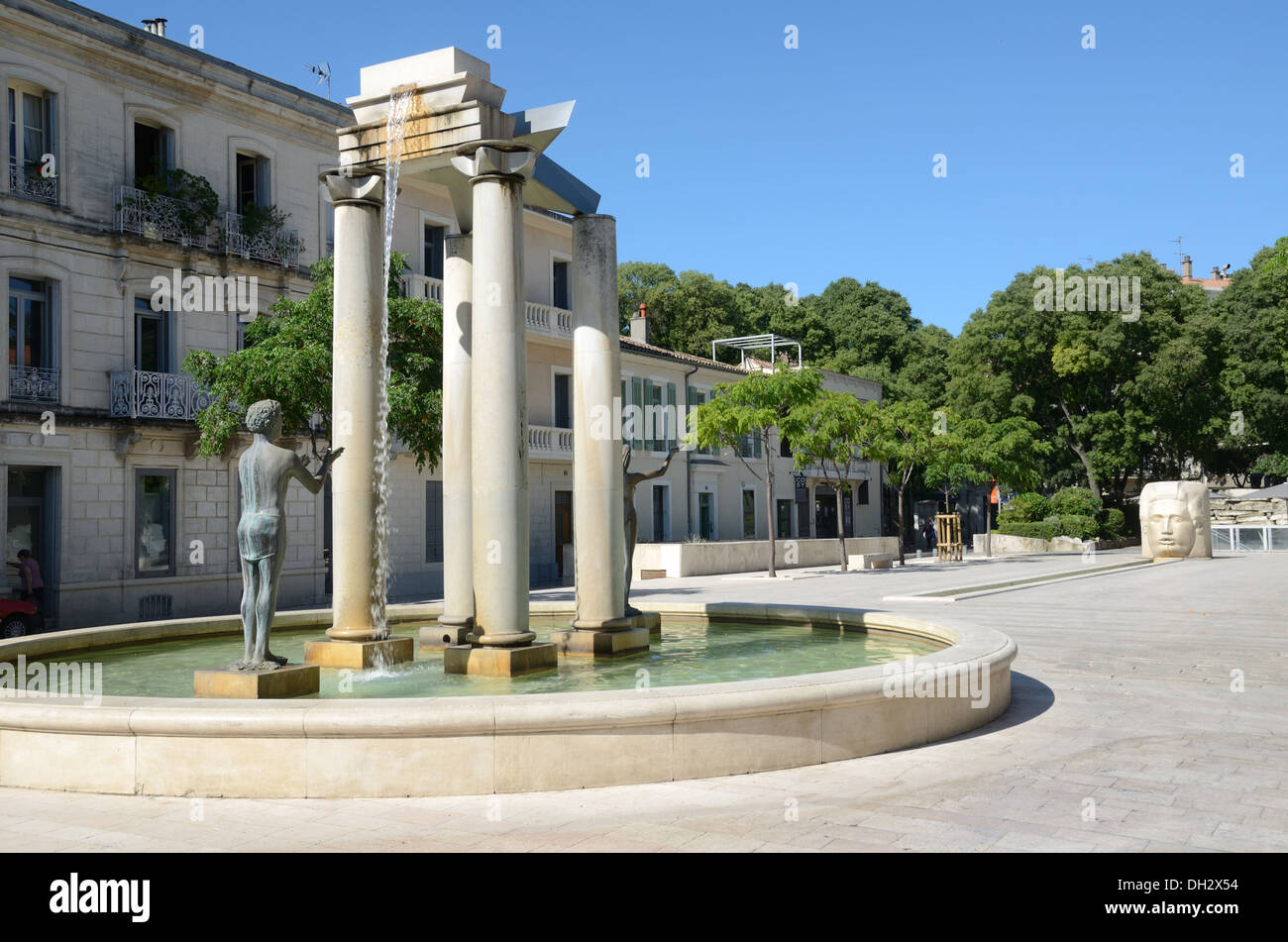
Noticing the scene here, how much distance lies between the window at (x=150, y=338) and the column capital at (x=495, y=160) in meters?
16.4

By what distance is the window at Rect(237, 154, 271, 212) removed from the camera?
26.5m

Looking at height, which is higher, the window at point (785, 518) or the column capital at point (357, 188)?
the column capital at point (357, 188)

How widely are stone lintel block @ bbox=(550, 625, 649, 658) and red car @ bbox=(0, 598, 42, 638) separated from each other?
11.6 meters

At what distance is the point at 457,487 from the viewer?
1087cm

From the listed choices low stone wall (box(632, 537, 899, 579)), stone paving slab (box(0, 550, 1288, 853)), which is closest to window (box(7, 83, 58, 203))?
low stone wall (box(632, 537, 899, 579))

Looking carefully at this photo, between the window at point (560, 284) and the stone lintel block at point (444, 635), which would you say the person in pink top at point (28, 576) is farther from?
the window at point (560, 284)

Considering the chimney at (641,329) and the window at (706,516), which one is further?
the chimney at (641,329)

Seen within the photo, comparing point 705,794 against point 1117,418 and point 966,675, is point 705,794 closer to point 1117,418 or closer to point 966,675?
Result: point 966,675

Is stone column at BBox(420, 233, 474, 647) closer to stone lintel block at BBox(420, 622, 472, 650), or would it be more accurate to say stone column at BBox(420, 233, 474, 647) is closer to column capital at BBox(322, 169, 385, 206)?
stone lintel block at BBox(420, 622, 472, 650)

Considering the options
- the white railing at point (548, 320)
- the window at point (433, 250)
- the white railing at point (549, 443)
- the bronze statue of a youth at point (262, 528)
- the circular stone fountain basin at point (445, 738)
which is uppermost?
the window at point (433, 250)

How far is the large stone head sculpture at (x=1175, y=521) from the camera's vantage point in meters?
41.2

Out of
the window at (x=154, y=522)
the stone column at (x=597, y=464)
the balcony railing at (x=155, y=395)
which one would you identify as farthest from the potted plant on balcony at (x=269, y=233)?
the stone column at (x=597, y=464)
